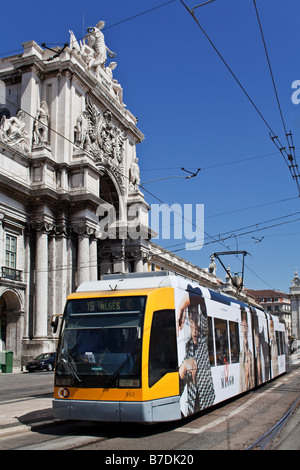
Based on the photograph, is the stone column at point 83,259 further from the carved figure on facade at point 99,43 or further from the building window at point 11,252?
the carved figure on facade at point 99,43

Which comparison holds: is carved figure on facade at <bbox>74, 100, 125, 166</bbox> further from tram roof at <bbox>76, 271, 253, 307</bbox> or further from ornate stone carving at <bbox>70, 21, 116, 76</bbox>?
tram roof at <bbox>76, 271, 253, 307</bbox>

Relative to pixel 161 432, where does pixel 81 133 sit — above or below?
above

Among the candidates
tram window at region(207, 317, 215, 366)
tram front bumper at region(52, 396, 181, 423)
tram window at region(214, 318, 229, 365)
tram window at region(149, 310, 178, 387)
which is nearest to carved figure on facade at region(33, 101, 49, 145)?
tram window at region(214, 318, 229, 365)

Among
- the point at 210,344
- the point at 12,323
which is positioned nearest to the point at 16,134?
the point at 12,323

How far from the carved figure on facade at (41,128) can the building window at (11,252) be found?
6.68 metres

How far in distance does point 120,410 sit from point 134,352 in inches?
39.1

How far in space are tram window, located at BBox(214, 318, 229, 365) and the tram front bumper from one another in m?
3.00

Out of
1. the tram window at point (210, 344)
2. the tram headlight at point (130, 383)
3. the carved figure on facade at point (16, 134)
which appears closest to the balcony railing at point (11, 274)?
the carved figure on facade at point (16, 134)

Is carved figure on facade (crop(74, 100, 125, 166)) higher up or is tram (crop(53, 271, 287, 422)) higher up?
carved figure on facade (crop(74, 100, 125, 166))

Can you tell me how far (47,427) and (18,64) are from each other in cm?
2968

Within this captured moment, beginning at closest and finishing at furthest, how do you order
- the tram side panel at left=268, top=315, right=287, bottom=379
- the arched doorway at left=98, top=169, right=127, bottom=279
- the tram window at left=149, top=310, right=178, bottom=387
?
the tram window at left=149, top=310, right=178, bottom=387 → the tram side panel at left=268, top=315, right=287, bottom=379 → the arched doorway at left=98, top=169, right=127, bottom=279

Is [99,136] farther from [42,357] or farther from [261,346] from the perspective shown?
[261,346]

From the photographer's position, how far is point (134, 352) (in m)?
8.87

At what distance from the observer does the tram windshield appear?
8.87 meters
